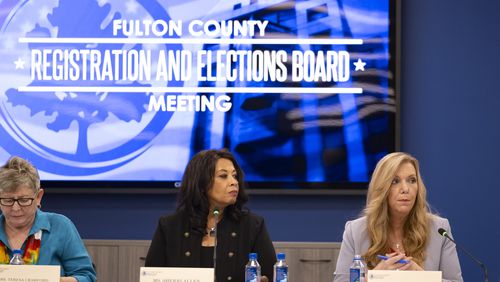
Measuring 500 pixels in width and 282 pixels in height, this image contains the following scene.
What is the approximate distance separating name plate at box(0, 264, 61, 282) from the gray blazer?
3.99 feet

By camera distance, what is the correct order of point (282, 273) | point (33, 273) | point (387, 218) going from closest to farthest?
point (33, 273) → point (282, 273) → point (387, 218)

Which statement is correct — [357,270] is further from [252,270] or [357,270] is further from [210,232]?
[210,232]

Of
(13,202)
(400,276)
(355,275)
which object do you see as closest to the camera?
(400,276)

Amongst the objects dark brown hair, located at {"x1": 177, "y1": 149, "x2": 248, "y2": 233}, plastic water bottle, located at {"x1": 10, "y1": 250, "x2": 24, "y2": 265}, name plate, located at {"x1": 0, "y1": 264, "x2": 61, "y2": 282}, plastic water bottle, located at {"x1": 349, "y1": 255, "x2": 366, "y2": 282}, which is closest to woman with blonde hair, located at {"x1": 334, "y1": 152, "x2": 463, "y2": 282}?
plastic water bottle, located at {"x1": 349, "y1": 255, "x2": 366, "y2": 282}

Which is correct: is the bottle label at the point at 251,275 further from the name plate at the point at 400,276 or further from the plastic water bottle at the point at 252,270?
the name plate at the point at 400,276

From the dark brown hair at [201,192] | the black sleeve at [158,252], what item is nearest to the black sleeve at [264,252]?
the dark brown hair at [201,192]

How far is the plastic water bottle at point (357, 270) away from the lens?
3684 millimetres

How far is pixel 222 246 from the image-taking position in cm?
425

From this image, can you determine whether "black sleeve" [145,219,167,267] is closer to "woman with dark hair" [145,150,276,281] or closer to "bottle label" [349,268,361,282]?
"woman with dark hair" [145,150,276,281]

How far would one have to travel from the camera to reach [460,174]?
5672mm

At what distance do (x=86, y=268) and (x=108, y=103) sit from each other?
192 cm

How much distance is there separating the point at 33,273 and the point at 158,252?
87 cm

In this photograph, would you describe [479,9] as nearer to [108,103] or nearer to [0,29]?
[108,103]

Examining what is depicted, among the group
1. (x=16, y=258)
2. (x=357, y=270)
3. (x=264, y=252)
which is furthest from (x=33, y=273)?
(x=357, y=270)
